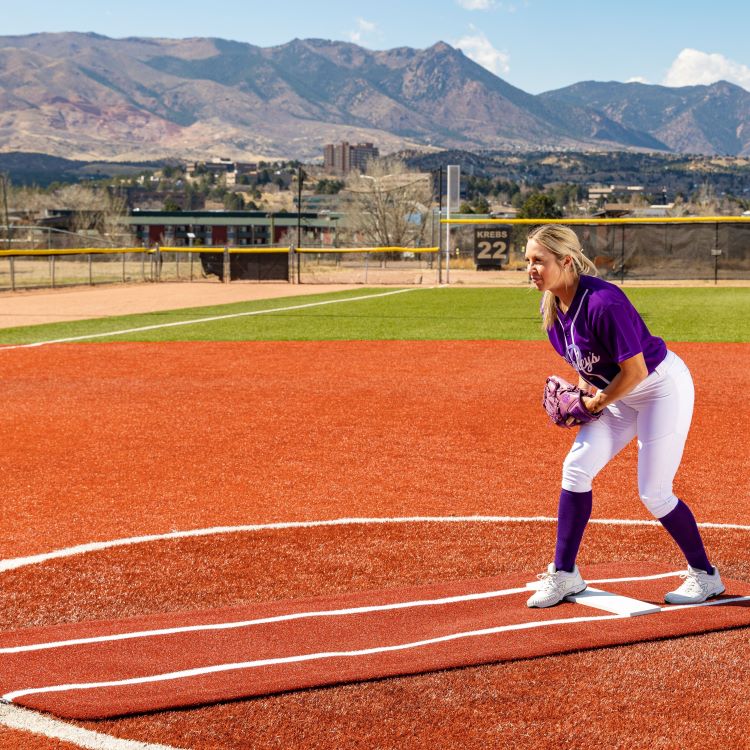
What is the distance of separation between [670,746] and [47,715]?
2.26 m

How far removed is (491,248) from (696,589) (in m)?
39.5

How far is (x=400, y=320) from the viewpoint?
74.0 feet

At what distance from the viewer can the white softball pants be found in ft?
16.2

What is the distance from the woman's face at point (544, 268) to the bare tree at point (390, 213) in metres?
70.7

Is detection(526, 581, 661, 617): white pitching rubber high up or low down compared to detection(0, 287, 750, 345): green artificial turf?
up

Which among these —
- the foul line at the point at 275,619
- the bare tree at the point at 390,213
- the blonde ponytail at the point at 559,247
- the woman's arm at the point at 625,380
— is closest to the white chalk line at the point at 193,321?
the foul line at the point at 275,619

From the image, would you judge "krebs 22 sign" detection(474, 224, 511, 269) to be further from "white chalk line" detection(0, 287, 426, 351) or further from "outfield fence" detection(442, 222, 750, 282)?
"white chalk line" detection(0, 287, 426, 351)

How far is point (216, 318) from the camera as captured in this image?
23344 mm

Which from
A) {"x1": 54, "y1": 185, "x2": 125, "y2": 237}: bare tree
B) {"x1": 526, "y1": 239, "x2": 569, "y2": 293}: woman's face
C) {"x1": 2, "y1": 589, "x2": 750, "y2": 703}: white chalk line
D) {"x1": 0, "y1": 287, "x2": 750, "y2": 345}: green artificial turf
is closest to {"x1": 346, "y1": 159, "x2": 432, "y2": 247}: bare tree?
{"x1": 54, "y1": 185, "x2": 125, "y2": 237}: bare tree

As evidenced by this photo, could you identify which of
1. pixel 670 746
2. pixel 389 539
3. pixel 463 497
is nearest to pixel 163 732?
pixel 670 746

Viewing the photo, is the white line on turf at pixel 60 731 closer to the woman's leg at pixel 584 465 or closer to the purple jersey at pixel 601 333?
the woman's leg at pixel 584 465

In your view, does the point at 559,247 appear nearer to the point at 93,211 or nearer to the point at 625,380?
the point at 625,380

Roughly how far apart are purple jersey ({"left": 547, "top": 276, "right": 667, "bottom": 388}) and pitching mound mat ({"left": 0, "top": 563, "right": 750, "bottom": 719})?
1.15 meters

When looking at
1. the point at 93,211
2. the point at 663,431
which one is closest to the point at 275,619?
the point at 663,431
